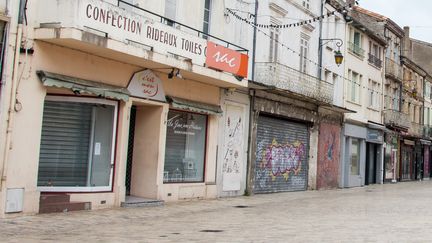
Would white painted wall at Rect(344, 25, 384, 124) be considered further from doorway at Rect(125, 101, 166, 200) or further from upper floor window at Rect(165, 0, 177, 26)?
doorway at Rect(125, 101, 166, 200)

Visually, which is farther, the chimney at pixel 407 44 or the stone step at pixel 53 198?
the chimney at pixel 407 44

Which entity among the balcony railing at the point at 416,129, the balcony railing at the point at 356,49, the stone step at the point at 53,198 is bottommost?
the stone step at the point at 53,198

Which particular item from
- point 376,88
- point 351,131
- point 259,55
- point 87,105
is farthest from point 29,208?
Result: point 376,88

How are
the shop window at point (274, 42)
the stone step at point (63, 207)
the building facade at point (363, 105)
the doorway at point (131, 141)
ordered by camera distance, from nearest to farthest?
the stone step at point (63, 207) < the doorway at point (131, 141) < the shop window at point (274, 42) < the building facade at point (363, 105)

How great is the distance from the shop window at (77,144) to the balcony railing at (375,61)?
2255cm

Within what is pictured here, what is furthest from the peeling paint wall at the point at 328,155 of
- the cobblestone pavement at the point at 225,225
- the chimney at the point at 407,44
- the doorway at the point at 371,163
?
the chimney at the point at 407,44

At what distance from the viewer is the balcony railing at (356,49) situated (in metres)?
29.6

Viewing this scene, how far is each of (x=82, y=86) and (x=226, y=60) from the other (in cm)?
529

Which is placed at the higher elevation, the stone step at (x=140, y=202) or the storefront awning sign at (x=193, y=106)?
the storefront awning sign at (x=193, y=106)

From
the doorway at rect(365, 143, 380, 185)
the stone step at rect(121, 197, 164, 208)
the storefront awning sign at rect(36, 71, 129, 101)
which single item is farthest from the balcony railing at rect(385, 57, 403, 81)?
the storefront awning sign at rect(36, 71, 129, 101)

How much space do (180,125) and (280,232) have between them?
7014 millimetres

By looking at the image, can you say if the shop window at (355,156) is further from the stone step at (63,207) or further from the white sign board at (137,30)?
the stone step at (63,207)

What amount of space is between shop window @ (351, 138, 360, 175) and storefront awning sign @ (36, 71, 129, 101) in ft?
63.9

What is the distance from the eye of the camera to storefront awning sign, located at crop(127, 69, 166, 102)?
47.6 ft
